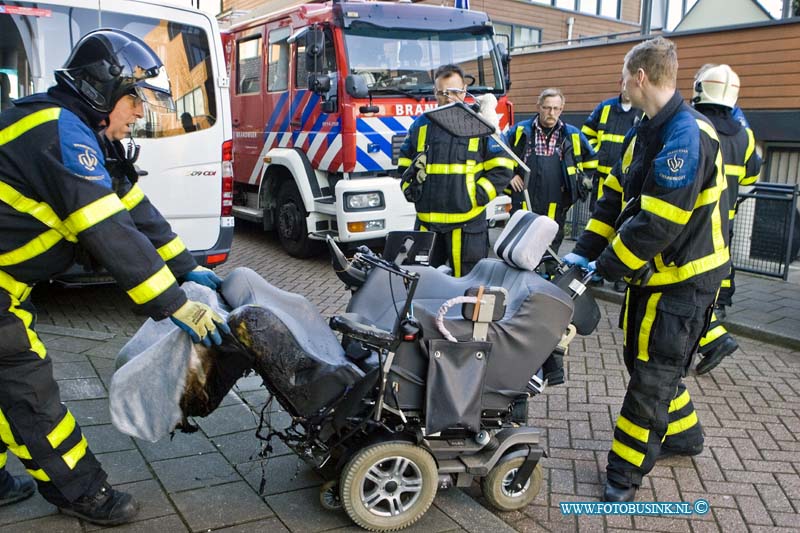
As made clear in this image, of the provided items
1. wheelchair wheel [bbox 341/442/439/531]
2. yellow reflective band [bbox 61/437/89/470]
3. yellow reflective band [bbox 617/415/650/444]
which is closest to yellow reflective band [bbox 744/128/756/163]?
yellow reflective band [bbox 617/415/650/444]

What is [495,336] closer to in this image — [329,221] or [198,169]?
[198,169]

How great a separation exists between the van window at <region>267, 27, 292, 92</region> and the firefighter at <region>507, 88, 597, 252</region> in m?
3.40

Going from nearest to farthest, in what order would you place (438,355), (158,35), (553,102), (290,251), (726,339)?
1. (438,355)
2. (726,339)
3. (158,35)
4. (553,102)
5. (290,251)

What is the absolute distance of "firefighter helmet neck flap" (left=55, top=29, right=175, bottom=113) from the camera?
2.79m

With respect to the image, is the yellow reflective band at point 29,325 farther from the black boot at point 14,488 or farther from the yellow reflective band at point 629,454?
the yellow reflective band at point 629,454

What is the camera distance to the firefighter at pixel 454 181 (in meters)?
5.14

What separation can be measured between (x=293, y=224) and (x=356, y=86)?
2.06m

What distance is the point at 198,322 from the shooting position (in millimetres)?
2633

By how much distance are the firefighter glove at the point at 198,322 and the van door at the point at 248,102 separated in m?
7.03

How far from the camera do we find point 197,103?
6117 mm

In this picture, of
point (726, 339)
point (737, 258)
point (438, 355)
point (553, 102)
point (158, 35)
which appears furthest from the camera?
point (737, 258)

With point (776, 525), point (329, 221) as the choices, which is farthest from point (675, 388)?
point (329, 221)

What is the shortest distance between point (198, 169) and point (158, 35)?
110cm

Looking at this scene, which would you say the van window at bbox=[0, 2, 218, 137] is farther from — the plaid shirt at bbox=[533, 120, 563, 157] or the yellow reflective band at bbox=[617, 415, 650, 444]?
the yellow reflective band at bbox=[617, 415, 650, 444]
